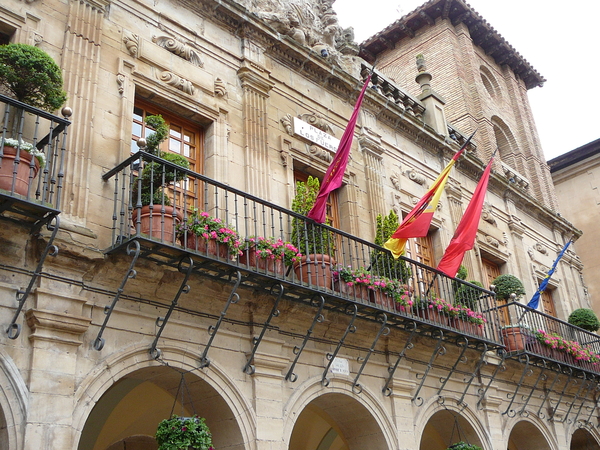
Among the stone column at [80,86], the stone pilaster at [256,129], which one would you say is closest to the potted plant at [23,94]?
the stone column at [80,86]

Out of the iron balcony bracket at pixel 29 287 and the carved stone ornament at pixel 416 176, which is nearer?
the iron balcony bracket at pixel 29 287

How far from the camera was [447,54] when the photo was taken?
20.3m

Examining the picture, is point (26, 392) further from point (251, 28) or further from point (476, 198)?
point (476, 198)

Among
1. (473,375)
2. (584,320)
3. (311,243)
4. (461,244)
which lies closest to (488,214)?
(584,320)

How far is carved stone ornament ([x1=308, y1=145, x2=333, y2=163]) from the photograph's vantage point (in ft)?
36.8

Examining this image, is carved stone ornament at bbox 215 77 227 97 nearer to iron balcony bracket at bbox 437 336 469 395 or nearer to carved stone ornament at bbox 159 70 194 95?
carved stone ornament at bbox 159 70 194 95

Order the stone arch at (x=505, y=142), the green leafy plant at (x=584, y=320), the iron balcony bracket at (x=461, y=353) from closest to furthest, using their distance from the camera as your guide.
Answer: the iron balcony bracket at (x=461, y=353)
the green leafy plant at (x=584, y=320)
the stone arch at (x=505, y=142)

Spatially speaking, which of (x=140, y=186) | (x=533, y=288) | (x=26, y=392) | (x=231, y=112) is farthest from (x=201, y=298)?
(x=533, y=288)

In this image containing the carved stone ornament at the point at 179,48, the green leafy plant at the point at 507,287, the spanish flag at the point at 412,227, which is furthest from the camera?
the green leafy plant at the point at 507,287

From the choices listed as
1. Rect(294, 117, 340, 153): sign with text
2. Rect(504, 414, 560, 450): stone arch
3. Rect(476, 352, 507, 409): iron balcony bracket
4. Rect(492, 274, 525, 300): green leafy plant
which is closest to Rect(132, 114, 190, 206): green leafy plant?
Rect(294, 117, 340, 153): sign with text

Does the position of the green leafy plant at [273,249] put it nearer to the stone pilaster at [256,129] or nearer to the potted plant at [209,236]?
the potted plant at [209,236]

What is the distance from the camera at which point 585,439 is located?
50.5 feet

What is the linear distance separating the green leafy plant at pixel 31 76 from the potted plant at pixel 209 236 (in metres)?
1.92

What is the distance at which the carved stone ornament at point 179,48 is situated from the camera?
959 centimetres
